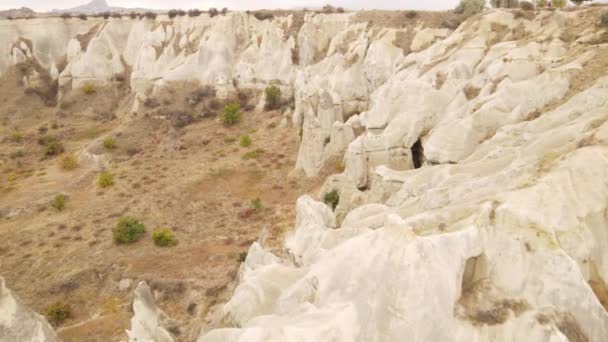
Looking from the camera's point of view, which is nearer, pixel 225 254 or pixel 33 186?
pixel 225 254

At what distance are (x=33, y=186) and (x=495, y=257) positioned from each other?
40.0m

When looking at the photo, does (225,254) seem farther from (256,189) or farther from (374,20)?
(374,20)

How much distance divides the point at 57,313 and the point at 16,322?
984 centimetres

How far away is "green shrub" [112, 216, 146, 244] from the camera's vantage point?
28.7 metres

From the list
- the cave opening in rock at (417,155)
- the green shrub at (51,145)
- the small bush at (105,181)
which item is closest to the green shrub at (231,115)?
the small bush at (105,181)

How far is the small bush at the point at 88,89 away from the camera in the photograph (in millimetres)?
59481

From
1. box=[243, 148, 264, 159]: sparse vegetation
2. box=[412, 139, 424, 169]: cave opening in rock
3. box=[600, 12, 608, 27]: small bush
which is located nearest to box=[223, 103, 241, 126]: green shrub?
box=[243, 148, 264, 159]: sparse vegetation

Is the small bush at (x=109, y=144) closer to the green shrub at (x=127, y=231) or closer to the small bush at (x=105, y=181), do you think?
the small bush at (x=105, y=181)

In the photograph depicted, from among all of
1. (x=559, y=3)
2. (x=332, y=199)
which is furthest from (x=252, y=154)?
(x=559, y=3)

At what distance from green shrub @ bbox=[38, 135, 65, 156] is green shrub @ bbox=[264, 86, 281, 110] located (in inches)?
895

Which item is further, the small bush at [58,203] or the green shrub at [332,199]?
the small bush at [58,203]

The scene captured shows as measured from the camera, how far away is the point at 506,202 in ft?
35.7

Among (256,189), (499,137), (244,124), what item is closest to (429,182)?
(499,137)

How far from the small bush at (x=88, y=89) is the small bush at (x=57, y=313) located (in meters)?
43.6
